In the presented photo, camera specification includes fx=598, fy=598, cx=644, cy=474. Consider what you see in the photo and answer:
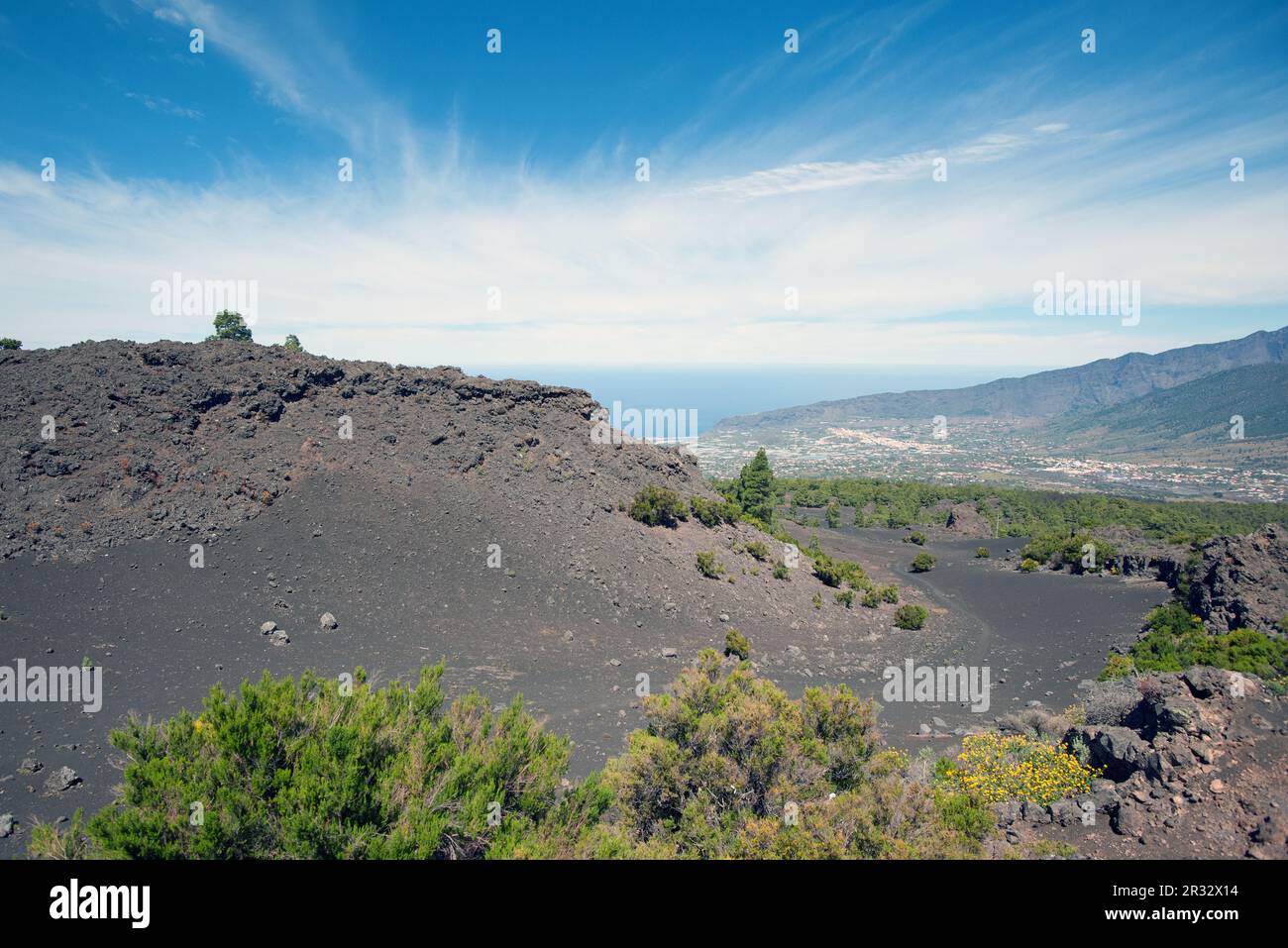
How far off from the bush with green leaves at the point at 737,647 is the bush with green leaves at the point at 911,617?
7.72 metres

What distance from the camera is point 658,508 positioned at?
26.1 meters

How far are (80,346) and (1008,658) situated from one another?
1472 inches

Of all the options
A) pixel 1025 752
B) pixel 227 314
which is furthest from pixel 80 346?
pixel 1025 752

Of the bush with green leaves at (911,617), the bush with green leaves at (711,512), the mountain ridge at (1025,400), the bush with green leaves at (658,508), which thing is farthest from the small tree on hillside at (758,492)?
the mountain ridge at (1025,400)

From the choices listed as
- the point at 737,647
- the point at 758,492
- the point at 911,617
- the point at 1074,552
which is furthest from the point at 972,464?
the point at 737,647

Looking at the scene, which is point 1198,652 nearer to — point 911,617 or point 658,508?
point 911,617

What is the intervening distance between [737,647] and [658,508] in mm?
8720

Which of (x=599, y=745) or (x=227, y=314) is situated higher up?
(x=227, y=314)

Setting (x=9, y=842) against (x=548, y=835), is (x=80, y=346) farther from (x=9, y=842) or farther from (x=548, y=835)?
(x=548, y=835)

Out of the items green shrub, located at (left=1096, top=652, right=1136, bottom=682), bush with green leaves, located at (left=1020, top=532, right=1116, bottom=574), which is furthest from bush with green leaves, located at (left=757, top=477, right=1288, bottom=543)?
green shrub, located at (left=1096, top=652, right=1136, bottom=682)

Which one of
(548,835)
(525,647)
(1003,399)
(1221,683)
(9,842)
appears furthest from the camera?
(1003,399)

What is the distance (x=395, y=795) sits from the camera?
6.48 m

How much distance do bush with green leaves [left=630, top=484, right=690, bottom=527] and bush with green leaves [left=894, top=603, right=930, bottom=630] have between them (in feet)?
31.7

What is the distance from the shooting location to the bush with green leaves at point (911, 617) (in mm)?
22938
